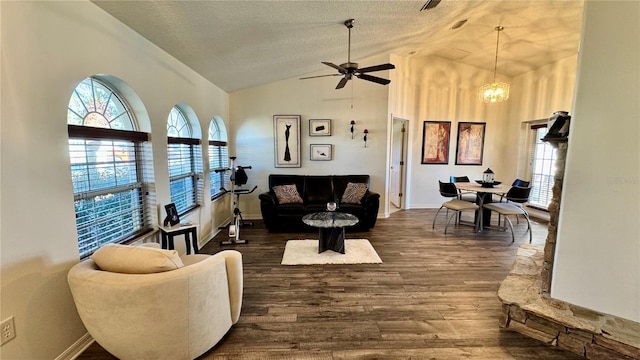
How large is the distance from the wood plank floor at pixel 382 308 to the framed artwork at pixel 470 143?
2.82 meters

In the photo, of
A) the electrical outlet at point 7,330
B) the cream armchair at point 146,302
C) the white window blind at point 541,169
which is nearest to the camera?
the electrical outlet at point 7,330

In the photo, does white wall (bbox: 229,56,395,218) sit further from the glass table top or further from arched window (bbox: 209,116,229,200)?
the glass table top

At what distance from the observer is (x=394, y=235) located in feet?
14.6

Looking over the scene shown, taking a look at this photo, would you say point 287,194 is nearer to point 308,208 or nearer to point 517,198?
point 308,208

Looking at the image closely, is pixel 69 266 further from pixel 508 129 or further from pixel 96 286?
pixel 508 129

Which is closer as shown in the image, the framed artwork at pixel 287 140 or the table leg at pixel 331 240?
the table leg at pixel 331 240

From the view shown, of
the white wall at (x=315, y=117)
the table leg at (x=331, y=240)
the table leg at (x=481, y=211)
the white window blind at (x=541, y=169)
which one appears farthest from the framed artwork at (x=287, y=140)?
the white window blind at (x=541, y=169)

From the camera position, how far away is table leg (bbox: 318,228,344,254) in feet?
11.9

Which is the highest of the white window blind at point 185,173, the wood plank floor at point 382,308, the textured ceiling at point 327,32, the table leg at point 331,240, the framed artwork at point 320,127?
the textured ceiling at point 327,32

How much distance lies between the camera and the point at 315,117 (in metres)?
5.46

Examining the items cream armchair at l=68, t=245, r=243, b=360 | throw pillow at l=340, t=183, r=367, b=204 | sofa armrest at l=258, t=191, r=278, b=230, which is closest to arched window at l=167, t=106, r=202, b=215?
sofa armrest at l=258, t=191, r=278, b=230

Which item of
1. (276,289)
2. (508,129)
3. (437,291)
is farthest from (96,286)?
(508,129)

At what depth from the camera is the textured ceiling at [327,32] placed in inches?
94.7

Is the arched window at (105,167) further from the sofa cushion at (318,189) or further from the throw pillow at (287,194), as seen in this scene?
the sofa cushion at (318,189)
